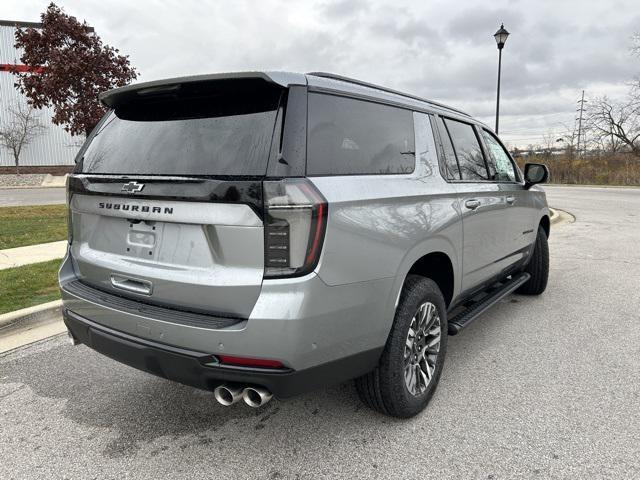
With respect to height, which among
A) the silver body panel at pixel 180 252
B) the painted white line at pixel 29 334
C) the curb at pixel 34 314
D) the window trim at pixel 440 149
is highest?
the window trim at pixel 440 149

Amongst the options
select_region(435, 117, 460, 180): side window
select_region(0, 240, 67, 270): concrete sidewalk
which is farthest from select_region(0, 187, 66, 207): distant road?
select_region(435, 117, 460, 180): side window

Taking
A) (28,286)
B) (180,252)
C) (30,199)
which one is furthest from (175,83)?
(30,199)

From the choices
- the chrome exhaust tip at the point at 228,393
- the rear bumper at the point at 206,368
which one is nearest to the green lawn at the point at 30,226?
the rear bumper at the point at 206,368

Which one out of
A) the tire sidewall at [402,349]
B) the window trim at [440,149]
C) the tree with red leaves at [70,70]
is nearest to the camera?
the tire sidewall at [402,349]

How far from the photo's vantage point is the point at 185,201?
2094mm

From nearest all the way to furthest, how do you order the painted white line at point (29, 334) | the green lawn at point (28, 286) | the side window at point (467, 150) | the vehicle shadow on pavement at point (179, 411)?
the vehicle shadow on pavement at point (179, 411) → the side window at point (467, 150) → the painted white line at point (29, 334) → the green lawn at point (28, 286)

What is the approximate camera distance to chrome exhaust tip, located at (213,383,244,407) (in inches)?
81.5

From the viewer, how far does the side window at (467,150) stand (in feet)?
11.1

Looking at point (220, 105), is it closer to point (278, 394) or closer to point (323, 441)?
point (278, 394)

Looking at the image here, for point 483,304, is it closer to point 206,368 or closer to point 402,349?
point 402,349

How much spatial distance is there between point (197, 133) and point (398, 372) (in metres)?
1.61

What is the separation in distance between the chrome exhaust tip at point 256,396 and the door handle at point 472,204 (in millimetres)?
1901

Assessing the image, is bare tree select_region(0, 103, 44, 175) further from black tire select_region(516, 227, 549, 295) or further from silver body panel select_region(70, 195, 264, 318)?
silver body panel select_region(70, 195, 264, 318)

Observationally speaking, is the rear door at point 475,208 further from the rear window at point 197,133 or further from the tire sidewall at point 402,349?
the rear window at point 197,133
